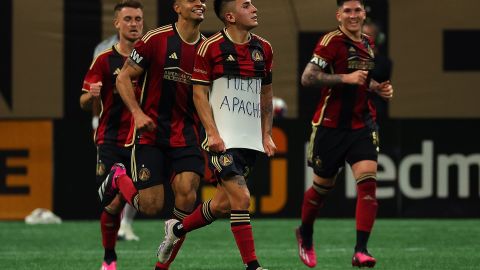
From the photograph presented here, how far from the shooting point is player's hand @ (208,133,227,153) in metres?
8.99

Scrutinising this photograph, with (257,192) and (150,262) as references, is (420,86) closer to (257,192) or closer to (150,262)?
(257,192)

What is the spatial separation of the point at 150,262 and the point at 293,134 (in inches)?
225

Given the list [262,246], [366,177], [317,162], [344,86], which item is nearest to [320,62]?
[344,86]

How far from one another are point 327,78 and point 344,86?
15.7 inches

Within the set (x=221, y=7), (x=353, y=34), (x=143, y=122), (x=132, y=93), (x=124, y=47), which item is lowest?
(x=143, y=122)

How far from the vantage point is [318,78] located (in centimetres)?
1062

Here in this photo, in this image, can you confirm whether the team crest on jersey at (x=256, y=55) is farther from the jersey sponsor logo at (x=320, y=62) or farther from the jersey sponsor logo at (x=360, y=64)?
the jersey sponsor logo at (x=360, y=64)

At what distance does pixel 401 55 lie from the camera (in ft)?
55.5

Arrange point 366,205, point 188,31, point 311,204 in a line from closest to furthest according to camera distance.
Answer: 1. point 188,31
2. point 366,205
3. point 311,204

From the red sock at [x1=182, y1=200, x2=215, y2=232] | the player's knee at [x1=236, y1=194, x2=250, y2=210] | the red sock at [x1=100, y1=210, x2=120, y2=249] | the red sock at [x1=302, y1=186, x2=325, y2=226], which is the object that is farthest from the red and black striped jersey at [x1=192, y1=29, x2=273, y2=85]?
the red sock at [x1=302, y1=186, x2=325, y2=226]

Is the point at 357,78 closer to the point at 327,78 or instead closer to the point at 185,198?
the point at 327,78

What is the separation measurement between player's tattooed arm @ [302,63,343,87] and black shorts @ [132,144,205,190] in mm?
1419

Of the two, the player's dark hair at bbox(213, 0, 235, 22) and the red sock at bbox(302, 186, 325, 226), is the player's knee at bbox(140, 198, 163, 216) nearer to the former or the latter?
the player's dark hair at bbox(213, 0, 235, 22)

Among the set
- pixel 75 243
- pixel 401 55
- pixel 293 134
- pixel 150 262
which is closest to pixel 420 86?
pixel 401 55
